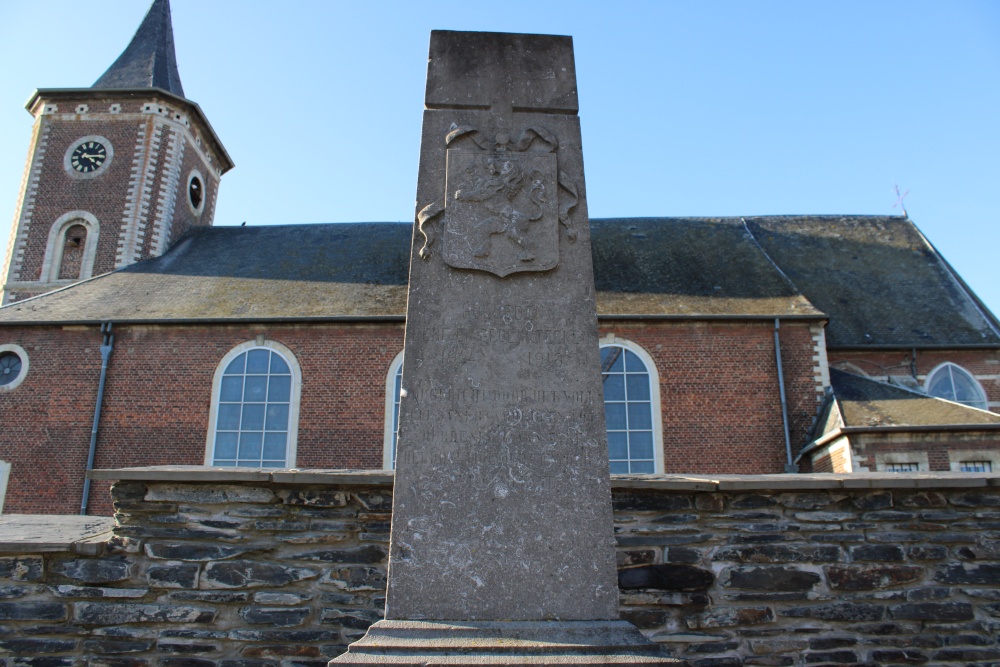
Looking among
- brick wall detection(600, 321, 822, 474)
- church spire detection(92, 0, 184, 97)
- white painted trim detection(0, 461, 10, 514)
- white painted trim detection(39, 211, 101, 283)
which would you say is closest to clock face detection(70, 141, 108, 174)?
white painted trim detection(39, 211, 101, 283)

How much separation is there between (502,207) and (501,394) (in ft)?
3.34

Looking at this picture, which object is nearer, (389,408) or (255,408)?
(389,408)

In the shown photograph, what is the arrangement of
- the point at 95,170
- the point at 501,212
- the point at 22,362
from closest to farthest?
the point at 501,212 → the point at 22,362 → the point at 95,170

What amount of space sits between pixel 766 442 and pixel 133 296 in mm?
13582

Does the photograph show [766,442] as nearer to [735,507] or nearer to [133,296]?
[735,507]

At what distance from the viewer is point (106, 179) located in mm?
22141

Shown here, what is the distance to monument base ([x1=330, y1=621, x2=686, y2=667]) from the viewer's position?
309cm

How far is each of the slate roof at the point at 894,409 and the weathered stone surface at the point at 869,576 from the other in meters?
8.95

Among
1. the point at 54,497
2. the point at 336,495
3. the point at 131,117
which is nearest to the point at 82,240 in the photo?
the point at 131,117

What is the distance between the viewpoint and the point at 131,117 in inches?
899

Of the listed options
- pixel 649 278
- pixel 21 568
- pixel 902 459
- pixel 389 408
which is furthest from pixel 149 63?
pixel 902 459

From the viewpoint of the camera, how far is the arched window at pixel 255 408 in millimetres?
15992

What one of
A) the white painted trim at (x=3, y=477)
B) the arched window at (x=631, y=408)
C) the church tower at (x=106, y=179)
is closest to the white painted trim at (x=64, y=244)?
the church tower at (x=106, y=179)

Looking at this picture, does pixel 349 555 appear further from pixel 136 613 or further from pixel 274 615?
pixel 136 613
